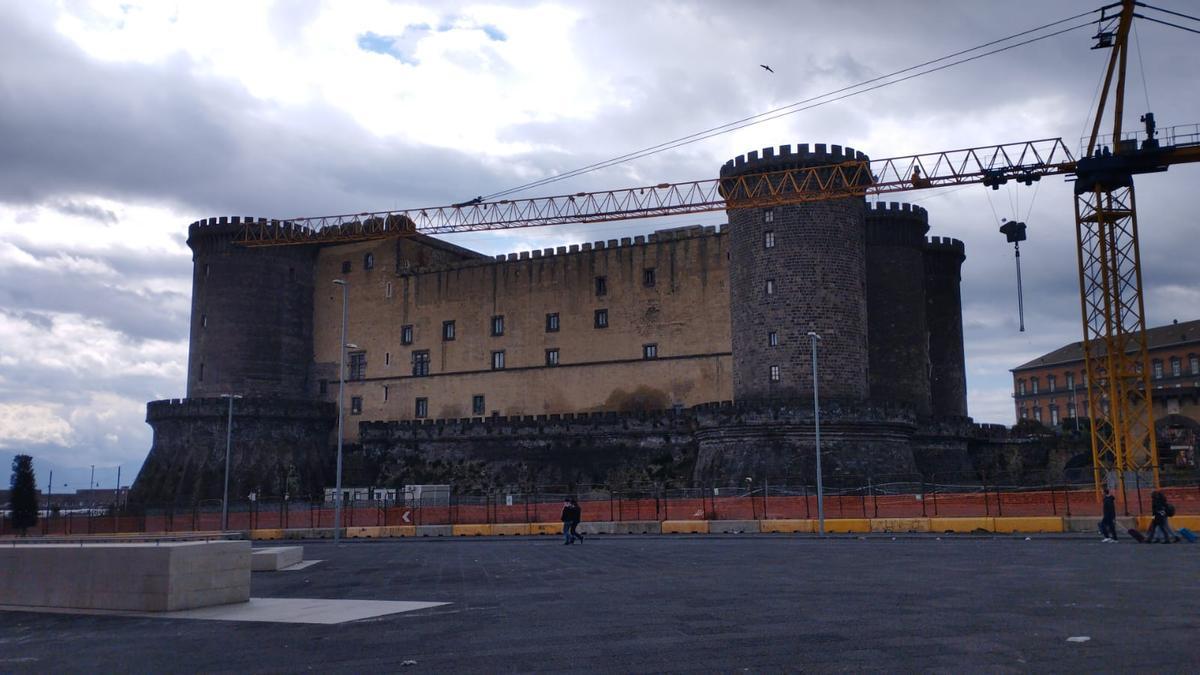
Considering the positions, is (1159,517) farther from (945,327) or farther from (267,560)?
(945,327)

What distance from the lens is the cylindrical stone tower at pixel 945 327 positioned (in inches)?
2360

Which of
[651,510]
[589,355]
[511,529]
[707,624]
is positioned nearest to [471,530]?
[511,529]

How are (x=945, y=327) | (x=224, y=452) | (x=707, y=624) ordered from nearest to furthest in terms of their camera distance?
(x=707, y=624) < (x=945, y=327) < (x=224, y=452)

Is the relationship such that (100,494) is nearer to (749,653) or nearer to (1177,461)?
(1177,461)

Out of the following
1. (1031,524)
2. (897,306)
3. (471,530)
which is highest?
(897,306)

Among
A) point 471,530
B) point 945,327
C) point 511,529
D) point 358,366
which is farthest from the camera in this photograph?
point 358,366

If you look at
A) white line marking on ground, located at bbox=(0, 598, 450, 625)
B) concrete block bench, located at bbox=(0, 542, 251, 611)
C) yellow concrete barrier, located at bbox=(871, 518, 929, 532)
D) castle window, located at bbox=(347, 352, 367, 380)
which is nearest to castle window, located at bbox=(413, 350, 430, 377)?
castle window, located at bbox=(347, 352, 367, 380)

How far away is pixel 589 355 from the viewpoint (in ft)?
201

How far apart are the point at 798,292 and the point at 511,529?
16808 millimetres

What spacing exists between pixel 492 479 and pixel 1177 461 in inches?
1407

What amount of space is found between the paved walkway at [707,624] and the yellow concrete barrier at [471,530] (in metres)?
20.0

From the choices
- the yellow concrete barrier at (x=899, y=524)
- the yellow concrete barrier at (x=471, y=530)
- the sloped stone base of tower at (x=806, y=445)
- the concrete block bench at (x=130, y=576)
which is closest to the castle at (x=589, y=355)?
the sloped stone base of tower at (x=806, y=445)

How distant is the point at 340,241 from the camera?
71.1 m

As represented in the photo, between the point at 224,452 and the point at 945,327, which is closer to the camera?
the point at 945,327
